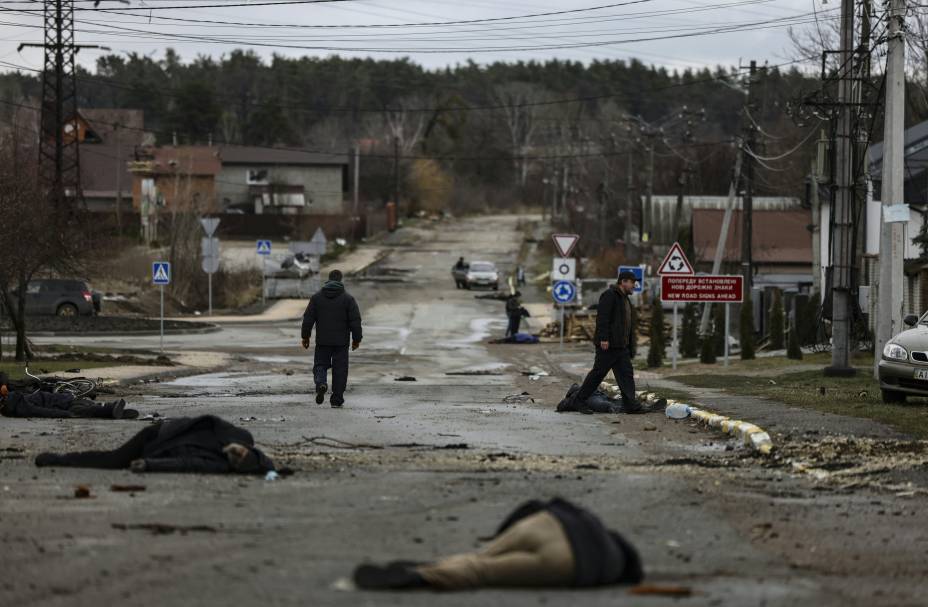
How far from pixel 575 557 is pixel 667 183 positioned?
344 feet

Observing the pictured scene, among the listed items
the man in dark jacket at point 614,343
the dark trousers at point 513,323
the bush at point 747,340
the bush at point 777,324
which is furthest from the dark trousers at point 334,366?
the dark trousers at point 513,323

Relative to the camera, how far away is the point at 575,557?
703cm

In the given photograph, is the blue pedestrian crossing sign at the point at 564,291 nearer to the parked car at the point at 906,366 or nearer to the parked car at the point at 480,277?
the parked car at the point at 906,366

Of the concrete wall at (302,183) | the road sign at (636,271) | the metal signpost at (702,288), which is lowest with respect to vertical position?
the metal signpost at (702,288)

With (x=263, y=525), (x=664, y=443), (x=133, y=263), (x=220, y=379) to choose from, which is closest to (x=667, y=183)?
(x=133, y=263)

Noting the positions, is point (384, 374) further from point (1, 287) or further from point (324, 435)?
point (324, 435)

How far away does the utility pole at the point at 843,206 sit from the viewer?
2733 cm

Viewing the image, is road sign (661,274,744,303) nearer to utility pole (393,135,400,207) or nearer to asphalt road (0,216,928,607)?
asphalt road (0,216,928,607)

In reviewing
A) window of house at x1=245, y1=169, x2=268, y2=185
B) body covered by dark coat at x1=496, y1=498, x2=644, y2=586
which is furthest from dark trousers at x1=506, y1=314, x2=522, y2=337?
window of house at x1=245, y1=169, x2=268, y2=185

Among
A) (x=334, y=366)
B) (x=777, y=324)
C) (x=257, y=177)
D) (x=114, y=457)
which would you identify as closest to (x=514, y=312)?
(x=777, y=324)

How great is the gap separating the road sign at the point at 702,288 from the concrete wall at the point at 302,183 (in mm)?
84077

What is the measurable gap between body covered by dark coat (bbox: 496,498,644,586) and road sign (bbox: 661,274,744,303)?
24855 mm

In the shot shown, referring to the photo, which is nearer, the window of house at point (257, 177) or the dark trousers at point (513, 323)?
the dark trousers at point (513, 323)

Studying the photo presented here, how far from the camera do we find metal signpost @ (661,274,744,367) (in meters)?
31.9
